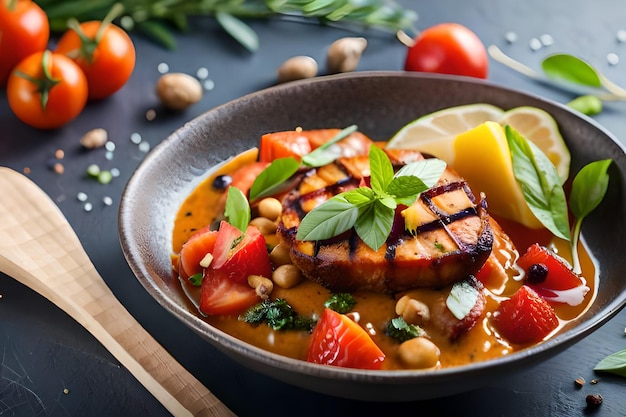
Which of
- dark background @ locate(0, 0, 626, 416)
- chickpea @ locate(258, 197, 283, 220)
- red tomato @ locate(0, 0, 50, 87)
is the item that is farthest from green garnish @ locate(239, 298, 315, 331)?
red tomato @ locate(0, 0, 50, 87)

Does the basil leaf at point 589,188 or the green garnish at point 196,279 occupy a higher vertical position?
the basil leaf at point 589,188

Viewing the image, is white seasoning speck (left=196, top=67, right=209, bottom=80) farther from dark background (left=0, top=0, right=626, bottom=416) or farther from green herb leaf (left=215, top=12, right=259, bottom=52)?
green herb leaf (left=215, top=12, right=259, bottom=52)

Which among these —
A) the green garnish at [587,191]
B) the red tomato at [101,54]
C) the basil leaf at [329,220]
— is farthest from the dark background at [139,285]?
the basil leaf at [329,220]

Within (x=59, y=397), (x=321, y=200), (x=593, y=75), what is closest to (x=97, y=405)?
(x=59, y=397)

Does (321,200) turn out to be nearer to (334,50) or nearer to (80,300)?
(80,300)

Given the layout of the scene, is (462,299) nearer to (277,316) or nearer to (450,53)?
(277,316)

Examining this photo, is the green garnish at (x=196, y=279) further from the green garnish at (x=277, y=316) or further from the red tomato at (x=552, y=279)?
the red tomato at (x=552, y=279)
